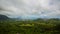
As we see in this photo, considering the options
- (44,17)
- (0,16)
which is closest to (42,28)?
(44,17)

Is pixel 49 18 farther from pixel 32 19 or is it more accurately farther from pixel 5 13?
pixel 5 13

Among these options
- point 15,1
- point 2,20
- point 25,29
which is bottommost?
point 25,29

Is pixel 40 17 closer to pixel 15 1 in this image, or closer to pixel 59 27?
pixel 59 27

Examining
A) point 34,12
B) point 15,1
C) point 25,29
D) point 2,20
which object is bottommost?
point 25,29

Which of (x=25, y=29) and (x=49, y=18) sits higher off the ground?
(x=49, y=18)

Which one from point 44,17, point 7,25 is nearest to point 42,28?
point 44,17

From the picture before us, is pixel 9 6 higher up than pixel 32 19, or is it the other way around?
pixel 9 6
